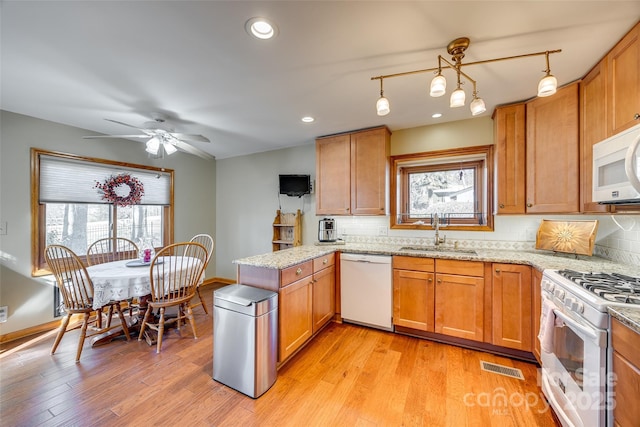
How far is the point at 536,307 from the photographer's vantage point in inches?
75.7

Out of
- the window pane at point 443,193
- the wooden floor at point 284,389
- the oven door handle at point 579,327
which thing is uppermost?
the window pane at point 443,193

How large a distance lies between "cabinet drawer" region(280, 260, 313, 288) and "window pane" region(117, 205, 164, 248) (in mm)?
2559

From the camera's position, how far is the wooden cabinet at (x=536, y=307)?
1877 millimetres

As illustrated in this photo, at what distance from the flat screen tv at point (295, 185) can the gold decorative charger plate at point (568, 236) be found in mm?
2781

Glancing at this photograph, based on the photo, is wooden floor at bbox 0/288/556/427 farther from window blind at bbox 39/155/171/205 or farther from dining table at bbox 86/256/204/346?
window blind at bbox 39/155/171/205

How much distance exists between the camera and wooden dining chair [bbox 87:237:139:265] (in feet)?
10.0

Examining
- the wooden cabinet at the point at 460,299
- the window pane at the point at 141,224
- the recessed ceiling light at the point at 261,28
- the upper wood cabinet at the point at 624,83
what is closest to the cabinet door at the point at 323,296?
the wooden cabinet at the point at 460,299

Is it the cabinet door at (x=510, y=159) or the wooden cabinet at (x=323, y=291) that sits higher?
the cabinet door at (x=510, y=159)

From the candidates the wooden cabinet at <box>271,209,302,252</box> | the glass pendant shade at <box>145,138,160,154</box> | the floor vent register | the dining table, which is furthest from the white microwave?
the glass pendant shade at <box>145,138,160,154</box>

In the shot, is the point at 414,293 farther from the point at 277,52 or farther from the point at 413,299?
the point at 277,52

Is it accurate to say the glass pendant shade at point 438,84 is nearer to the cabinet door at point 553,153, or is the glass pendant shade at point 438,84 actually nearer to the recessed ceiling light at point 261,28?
the recessed ceiling light at point 261,28

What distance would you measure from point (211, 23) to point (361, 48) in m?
0.94

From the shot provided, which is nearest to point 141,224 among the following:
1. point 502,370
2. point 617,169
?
point 502,370

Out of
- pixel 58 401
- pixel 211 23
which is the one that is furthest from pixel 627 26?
pixel 58 401
